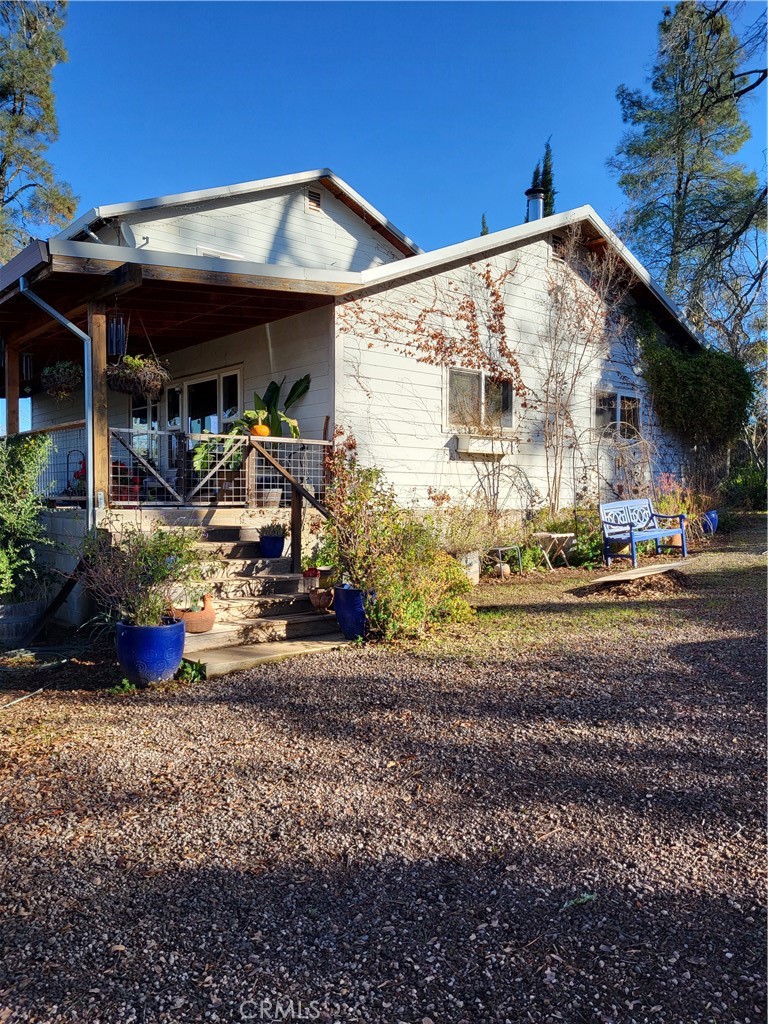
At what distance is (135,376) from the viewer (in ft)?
26.8

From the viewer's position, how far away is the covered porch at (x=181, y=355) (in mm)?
6922

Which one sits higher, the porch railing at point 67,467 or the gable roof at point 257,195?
the gable roof at point 257,195

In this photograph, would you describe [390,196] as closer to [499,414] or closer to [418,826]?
[499,414]

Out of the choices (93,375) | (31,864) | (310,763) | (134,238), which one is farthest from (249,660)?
(134,238)

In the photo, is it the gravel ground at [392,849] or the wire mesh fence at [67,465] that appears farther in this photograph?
the wire mesh fence at [67,465]

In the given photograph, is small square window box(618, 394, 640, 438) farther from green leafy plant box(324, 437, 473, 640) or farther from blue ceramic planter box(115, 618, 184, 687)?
blue ceramic planter box(115, 618, 184, 687)

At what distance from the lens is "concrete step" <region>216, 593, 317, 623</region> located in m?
6.55

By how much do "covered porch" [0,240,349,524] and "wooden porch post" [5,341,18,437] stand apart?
0.02 meters

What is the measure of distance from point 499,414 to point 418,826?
8.97m

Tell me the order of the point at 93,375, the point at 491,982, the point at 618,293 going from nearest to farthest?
the point at 491,982 → the point at 93,375 → the point at 618,293

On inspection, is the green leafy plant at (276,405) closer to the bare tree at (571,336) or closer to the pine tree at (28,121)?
the bare tree at (571,336)

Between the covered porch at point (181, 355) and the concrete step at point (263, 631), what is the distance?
1463 mm

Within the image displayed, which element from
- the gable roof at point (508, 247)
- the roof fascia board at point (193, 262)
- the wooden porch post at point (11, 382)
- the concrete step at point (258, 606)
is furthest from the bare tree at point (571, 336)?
the wooden porch post at point (11, 382)

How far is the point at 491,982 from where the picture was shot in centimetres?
202
